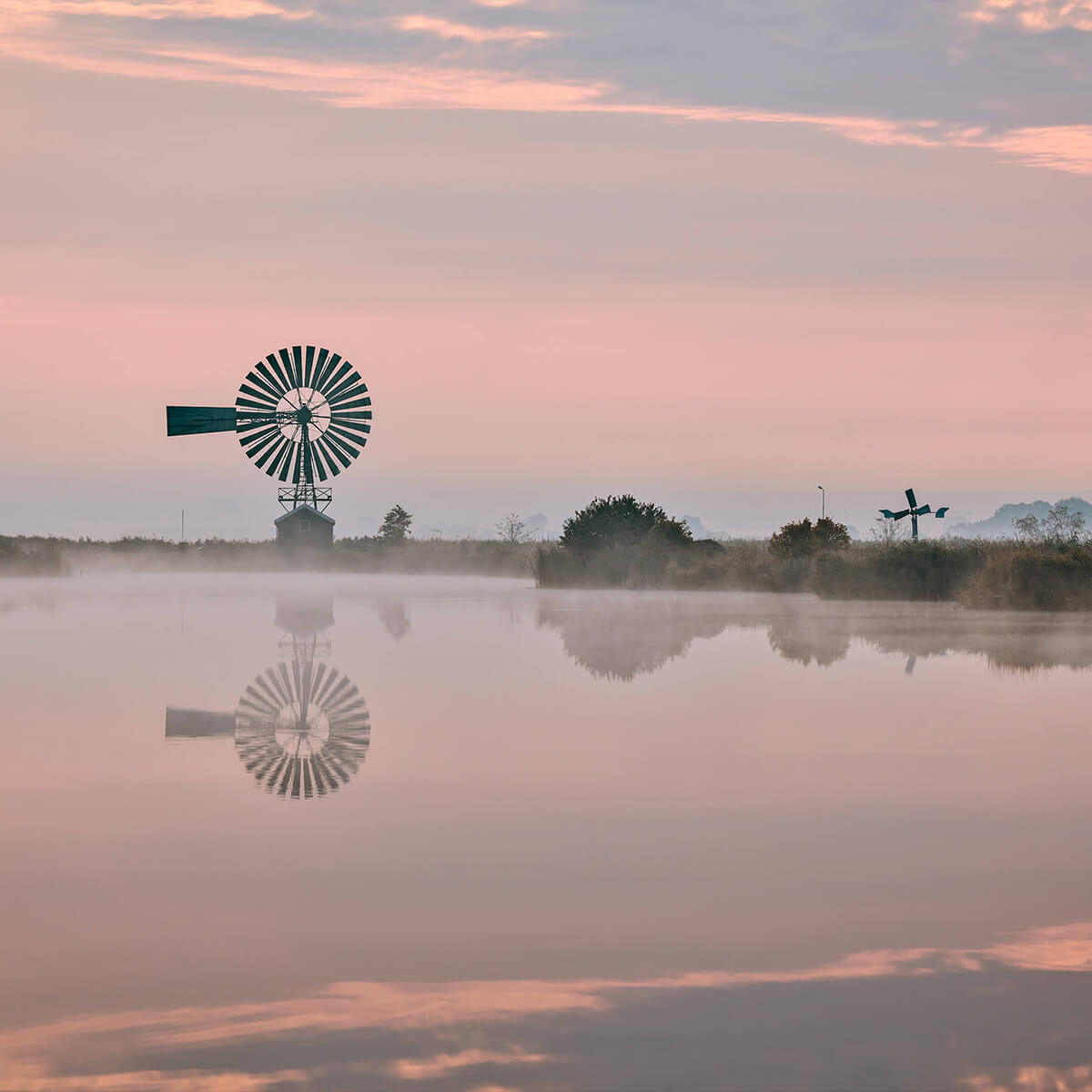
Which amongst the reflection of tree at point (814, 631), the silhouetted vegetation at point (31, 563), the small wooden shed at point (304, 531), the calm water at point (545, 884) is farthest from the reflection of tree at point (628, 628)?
the small wooden shed at point (304, 531)

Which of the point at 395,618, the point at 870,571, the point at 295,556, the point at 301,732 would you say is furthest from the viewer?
the point at 295,556

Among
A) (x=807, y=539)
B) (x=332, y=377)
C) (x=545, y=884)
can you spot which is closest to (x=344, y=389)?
(x=332, y=377)

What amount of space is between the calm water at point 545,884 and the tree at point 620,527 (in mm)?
30018

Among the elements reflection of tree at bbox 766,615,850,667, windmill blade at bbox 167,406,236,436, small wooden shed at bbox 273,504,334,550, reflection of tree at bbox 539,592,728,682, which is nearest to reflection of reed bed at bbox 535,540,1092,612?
reflection of tree at bbox 539,592,728,682

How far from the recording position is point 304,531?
7038 centimetres

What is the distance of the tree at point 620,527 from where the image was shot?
151 feet

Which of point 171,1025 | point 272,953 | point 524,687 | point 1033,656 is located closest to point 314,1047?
point 171,1025

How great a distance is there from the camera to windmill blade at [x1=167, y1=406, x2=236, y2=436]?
7725 centimetres

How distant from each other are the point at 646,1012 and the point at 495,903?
156 centimetres

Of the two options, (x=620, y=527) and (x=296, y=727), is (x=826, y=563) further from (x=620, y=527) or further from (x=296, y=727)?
(x=296, y=727)

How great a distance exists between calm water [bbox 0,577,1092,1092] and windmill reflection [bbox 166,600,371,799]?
0.20ft

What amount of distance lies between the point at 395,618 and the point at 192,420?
5278 centimetres

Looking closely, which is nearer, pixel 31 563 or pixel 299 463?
pixel 31 563

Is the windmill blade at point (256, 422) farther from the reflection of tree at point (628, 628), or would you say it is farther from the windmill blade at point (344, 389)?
the reflection of tree at point (628, 628)
